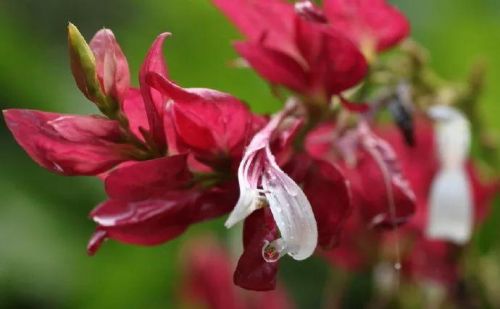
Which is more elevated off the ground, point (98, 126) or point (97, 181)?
point (98, 126)

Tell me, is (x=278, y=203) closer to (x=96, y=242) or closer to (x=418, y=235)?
(x=96, y=242)

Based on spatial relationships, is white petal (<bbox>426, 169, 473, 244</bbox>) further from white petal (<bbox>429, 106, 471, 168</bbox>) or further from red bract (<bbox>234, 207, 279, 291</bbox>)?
red bract (<bbox>234, 207, 279, 291</bbox>)

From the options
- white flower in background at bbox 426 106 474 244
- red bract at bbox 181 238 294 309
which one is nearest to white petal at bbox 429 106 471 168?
white flower in background at bbox 426 106 474 244

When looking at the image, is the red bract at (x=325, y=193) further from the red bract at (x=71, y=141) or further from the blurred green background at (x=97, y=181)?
the blurred green background at (x=97, y=181)

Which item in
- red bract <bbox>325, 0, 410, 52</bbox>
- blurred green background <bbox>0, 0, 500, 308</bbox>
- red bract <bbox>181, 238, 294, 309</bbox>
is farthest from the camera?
blurred green background <bbox>0, 0, 500, 308</bbox>

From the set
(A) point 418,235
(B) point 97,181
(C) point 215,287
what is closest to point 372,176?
(A) point 418,235

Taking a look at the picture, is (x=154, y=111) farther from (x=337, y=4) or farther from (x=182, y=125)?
(x=337, y=4)
